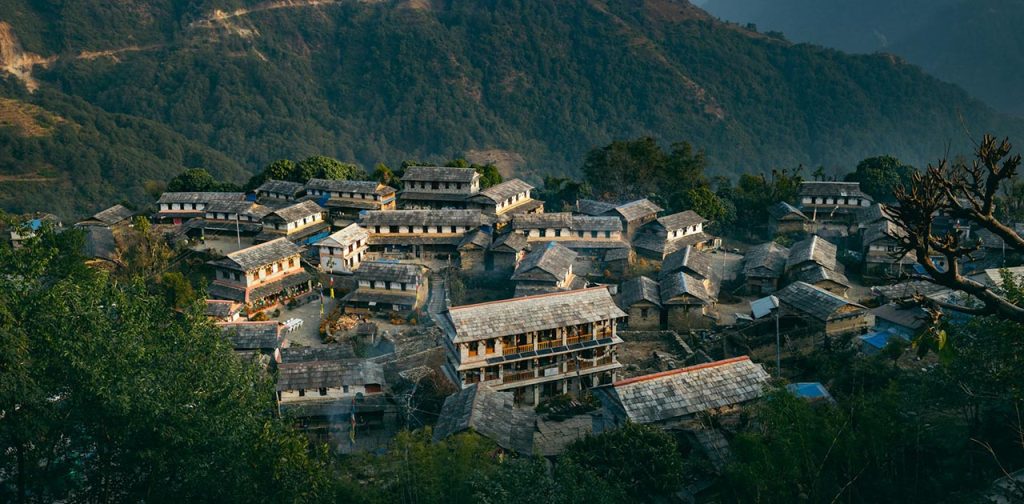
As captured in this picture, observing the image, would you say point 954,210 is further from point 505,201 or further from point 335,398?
point 505,201

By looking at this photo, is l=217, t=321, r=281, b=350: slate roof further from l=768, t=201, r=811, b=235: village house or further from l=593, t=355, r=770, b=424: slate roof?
l=768, t=201, r=811, b=235: village house

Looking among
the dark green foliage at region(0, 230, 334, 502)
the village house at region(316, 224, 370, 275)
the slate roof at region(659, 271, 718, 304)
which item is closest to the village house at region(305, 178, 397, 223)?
the village house at region(316, 224, 370, 275)

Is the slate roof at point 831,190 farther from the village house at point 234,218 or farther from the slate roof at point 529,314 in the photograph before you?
the village house at point 234,218

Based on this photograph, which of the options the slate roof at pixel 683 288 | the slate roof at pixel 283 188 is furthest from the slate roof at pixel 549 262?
the slate roof at pixel 283 188

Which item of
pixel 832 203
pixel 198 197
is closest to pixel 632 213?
pixel 832 203

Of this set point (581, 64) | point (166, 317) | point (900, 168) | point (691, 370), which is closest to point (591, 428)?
point (691, 370)

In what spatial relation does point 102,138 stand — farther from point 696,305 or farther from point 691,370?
point 691,370
